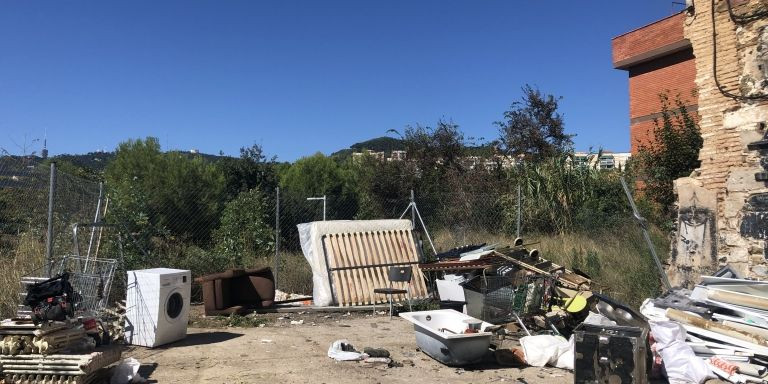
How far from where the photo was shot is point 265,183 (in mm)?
22109

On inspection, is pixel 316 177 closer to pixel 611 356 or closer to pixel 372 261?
pixel 372 261

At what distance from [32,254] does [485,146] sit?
734 inches

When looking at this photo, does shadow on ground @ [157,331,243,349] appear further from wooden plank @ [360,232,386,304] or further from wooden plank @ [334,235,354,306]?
wooden plank @ [360,232,386,304]

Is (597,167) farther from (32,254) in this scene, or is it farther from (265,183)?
(32,254)

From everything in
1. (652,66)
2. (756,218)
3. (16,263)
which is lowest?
(16,263)

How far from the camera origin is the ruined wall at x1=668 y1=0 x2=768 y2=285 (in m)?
7.73

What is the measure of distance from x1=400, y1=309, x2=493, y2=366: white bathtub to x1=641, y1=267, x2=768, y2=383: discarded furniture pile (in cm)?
201

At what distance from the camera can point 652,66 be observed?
25250mm

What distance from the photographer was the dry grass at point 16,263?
746cm

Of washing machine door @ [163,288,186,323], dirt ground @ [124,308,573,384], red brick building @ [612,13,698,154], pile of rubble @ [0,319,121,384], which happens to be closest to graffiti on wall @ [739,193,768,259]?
dirt ground @ [124,308,573,384]

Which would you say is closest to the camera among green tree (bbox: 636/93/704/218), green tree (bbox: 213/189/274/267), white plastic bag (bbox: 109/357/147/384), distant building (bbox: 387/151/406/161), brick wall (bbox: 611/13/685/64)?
white plastic bag (bbox: 109/357/147/384)

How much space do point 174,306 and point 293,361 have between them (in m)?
2.01

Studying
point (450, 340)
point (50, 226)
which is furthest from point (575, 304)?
point (50, 226)

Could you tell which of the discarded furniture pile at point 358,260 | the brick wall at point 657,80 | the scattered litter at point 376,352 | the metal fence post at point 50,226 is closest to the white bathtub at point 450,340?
the scattered litter at point 376,352
